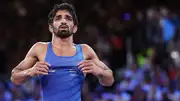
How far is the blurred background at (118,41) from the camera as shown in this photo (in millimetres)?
9156

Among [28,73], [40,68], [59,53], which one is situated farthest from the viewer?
[59,53]

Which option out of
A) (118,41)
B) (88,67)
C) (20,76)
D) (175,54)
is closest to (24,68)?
(20,76)

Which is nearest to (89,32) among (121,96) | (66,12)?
(121,96)

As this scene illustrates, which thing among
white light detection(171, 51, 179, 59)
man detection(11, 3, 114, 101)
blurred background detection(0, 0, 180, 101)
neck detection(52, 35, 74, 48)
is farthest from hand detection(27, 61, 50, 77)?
white light detection(171, 51, 179, 59)

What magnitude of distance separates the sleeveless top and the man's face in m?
0.20

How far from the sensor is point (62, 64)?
461cm

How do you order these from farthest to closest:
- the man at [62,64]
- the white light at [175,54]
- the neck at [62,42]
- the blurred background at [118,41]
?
the white light at [175,54] < the blurred background at [118,41] < the neck at [62,42] < the man at [62,64]

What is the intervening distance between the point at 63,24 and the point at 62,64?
326 millimetres

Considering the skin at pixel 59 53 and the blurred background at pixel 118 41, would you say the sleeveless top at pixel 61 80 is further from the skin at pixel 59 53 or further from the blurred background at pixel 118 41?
the blurred background at pixel 118 41

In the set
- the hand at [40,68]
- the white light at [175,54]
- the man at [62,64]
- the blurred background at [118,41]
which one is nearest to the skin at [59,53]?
the man at [62,64]

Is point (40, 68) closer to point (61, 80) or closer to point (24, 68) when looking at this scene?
point (61, 80)

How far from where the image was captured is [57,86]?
4.58m

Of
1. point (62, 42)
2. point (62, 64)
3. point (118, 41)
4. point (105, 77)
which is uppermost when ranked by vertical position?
point (62, 42)

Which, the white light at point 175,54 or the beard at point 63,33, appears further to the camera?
the white light at point 175,54
